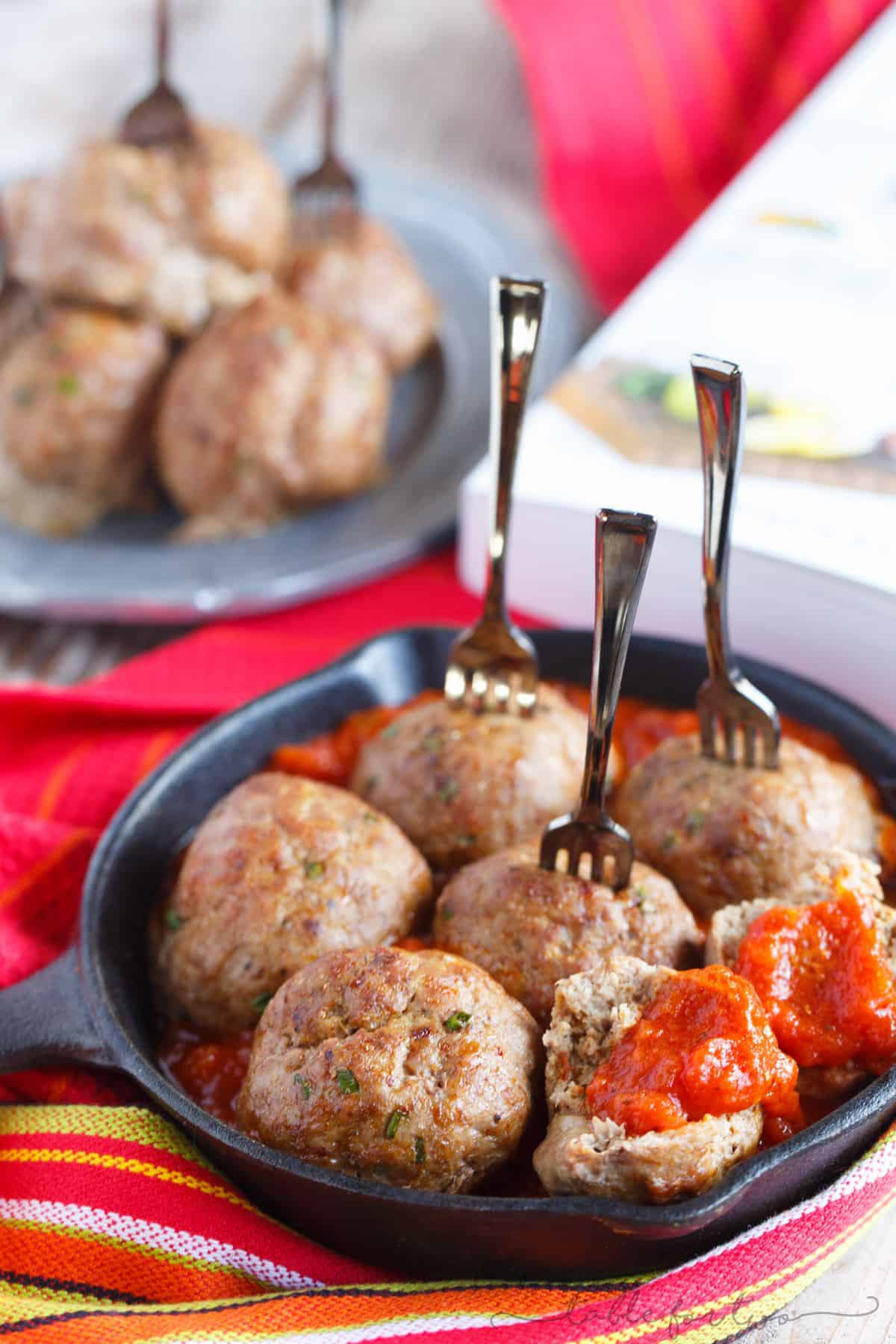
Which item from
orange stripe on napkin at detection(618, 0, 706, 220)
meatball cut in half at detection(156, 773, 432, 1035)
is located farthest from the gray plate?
meatball cut in half at detection(156, 773, 432, 1035)

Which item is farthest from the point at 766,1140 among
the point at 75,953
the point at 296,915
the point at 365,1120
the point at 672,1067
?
the point at 75,953

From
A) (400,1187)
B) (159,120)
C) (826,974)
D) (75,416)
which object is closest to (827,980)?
(826,974)

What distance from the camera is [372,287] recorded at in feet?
13.4

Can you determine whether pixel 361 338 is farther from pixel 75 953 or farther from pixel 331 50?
pixel 75 953

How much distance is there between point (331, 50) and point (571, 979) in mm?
3087

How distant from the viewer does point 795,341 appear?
129 inches

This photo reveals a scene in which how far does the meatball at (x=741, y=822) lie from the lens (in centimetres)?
210

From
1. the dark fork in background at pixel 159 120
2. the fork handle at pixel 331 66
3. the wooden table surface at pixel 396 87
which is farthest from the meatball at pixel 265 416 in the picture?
the wooden table surface at pixel 396 87

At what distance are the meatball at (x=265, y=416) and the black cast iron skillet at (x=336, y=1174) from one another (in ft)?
3.51

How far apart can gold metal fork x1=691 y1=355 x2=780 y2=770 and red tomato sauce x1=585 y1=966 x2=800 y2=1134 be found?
0.55 metres

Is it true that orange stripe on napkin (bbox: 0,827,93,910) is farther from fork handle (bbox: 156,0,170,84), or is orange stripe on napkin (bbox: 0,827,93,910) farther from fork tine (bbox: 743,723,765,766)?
fork handle (bbox: 156,0,170,84)

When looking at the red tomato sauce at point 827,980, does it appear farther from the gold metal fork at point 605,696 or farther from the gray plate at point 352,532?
the gray plate at point 352,532

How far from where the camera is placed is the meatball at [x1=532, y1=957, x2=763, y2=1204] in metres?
1.56

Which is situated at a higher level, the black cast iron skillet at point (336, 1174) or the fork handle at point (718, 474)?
the fork handle at point (718, 474)
